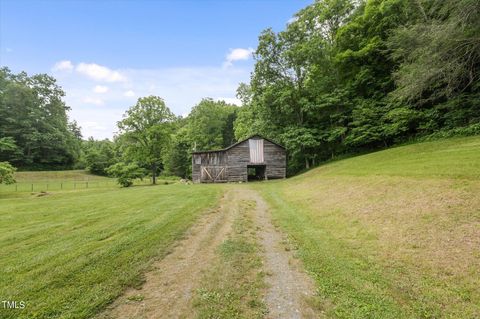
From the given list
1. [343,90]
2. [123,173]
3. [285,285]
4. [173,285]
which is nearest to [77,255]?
[173,285]

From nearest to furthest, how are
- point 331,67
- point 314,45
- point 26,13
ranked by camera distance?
point 26,13
point 314,45
point 331,67

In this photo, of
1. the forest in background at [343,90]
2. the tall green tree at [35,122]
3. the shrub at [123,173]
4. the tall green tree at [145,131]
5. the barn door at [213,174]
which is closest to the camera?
the forest in background at [343,90]

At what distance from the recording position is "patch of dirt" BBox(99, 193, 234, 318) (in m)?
3.20

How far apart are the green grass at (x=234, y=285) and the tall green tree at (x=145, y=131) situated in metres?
29.7

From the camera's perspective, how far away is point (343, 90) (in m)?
25.7

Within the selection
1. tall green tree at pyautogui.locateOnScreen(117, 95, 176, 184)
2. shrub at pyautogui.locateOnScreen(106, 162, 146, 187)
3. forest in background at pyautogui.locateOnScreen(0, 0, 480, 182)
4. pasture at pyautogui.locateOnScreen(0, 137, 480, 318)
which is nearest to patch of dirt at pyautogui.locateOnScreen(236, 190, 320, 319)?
pasture at pyautogui.locateOnScreen(0, 137, 480, 318)

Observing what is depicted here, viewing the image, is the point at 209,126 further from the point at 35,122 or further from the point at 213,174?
the point at 35,122

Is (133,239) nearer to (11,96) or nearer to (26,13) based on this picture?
(26,13)

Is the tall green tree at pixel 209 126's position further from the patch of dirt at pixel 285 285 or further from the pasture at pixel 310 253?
the patch of dirt at pixel 285 285

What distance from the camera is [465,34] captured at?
12.8 metres

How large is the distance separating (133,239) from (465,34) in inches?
774

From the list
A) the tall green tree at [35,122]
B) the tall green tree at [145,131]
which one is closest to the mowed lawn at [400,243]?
the tall green tree at [145,131]

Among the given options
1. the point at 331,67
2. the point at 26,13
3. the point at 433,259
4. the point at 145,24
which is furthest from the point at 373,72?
the point at 26,13

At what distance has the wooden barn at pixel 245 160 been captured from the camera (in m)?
27.1
